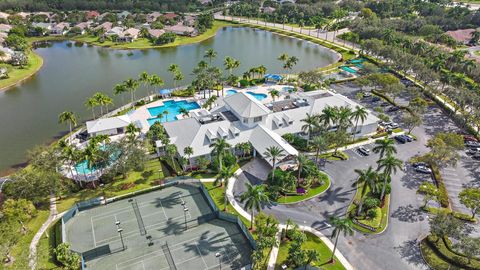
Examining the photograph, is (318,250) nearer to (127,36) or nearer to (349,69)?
(349,69)

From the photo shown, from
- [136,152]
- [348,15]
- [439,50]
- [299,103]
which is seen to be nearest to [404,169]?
[299,103]

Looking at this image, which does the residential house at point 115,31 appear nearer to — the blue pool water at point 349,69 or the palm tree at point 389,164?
the blue pool water at point 349,69

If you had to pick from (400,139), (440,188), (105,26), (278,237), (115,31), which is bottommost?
(278,237)

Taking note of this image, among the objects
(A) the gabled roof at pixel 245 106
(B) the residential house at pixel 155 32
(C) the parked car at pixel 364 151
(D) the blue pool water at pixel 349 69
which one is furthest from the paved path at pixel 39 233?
(B) the residential house at pixel 155 32

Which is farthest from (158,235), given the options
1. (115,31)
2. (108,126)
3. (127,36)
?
(115,31)

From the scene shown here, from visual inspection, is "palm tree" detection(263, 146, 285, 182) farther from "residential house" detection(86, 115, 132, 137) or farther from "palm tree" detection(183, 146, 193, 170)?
"residential house" detection(86, 115, 132, 137)

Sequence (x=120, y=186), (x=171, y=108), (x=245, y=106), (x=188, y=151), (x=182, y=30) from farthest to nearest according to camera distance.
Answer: (x=182, y=30), (x=171, y=108), (x=245, y=106), (x=188, y=151), (x=120, y=186)

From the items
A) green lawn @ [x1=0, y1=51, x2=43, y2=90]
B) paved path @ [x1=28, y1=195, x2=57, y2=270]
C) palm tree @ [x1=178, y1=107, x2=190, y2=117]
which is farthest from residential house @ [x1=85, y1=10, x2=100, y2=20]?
paved path @ [x1=28, y1=195, x2=57, y2=270]

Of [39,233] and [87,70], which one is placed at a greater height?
[87,70]
